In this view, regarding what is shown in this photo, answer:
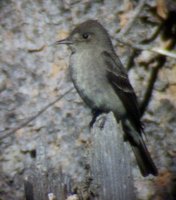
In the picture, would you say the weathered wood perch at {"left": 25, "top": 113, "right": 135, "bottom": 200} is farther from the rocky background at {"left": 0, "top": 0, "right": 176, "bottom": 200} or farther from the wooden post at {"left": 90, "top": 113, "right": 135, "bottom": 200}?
the rocky background at {"left": 0, "top": 0, "right": 176, "bottom": 200}

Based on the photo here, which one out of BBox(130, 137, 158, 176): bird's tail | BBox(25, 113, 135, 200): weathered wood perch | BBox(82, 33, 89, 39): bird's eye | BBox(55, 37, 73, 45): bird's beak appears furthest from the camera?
BBox(82, 33, 89, 39): bird's eye

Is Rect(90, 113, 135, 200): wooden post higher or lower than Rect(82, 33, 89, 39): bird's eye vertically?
higher

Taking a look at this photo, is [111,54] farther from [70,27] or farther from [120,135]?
[120,135]

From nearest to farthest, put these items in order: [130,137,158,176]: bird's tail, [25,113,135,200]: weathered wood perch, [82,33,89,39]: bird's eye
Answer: [25,113,135,200]: weathered wood perch
[130,137,158,176]: bird's tail
[82,33,89,39]: bird's eye

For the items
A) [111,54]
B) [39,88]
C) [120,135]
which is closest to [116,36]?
[111,54]

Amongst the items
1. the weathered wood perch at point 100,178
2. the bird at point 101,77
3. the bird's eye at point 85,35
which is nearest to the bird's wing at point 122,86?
the bird at point 101,77

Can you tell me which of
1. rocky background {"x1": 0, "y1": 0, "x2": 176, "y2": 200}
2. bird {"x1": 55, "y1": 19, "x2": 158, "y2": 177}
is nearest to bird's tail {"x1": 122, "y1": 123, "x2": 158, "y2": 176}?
bird {"x1": 55, "y1": 19, "x2": 158, "y2": 177}

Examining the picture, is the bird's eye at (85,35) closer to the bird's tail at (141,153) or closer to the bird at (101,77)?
the bird at (101,77)
